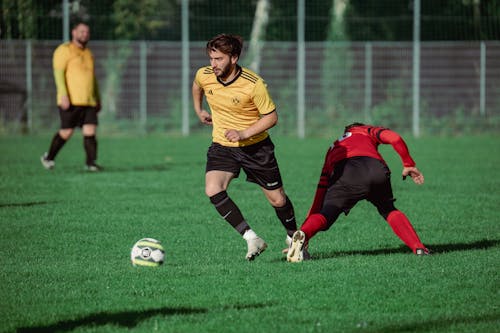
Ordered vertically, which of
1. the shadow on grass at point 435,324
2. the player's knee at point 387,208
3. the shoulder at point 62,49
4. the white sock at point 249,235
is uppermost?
the shoulder at point 62,49

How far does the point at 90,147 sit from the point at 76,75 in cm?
124

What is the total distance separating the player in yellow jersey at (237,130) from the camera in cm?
796

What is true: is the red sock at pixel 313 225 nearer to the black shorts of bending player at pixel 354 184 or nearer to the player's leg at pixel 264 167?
the black shorts of bending player at pixel 354 184

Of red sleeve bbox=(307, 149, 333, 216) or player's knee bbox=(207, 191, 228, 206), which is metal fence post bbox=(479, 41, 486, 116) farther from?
player's knee bbox=(207, 191, 228, 206)

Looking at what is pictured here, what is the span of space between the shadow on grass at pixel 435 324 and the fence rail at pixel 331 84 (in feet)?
75.0

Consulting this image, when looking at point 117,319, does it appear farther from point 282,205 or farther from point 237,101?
point 282,205

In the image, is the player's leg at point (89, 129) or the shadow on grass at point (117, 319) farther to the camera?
the player's leg at point (89, 129)

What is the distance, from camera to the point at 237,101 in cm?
811

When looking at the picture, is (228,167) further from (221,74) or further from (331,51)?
(331,51)

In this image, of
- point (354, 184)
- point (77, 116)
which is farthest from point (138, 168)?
point (354, 184)

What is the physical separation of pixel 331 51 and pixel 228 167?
2123cm

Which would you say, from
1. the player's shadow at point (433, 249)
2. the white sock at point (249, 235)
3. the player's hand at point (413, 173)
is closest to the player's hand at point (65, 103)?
the player's shadow at point (433, 249)

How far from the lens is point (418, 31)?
29.1 m

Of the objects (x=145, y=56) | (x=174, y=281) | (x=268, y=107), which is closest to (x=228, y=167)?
(x=268, y=107)
